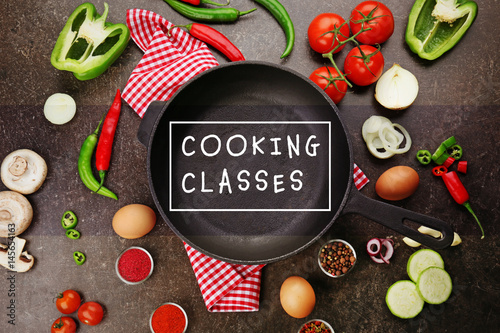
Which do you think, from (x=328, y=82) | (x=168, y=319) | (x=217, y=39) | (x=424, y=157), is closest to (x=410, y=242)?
(x=424, y=157)

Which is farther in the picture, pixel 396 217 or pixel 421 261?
pixel 421 261

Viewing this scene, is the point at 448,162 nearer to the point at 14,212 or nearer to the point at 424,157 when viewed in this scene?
the point at 424,157

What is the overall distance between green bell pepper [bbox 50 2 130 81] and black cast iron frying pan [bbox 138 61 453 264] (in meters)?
0.32

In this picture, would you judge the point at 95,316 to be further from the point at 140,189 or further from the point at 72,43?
the point at 72,43

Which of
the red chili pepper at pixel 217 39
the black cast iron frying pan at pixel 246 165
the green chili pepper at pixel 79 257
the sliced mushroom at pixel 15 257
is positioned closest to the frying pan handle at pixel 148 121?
the black cast iron frying pan at pixel 246 165

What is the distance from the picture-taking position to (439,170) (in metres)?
1.53

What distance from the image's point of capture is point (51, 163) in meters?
1.57

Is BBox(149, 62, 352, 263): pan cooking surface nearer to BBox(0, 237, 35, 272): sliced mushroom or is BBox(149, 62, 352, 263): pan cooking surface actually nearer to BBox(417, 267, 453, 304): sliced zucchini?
BBox(417, 267, 453, 304): sliced zucchini

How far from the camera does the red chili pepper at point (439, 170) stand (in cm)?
153

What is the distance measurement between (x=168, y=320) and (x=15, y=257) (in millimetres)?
646

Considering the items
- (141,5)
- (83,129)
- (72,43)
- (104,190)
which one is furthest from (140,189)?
(141,5)

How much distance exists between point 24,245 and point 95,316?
40cm

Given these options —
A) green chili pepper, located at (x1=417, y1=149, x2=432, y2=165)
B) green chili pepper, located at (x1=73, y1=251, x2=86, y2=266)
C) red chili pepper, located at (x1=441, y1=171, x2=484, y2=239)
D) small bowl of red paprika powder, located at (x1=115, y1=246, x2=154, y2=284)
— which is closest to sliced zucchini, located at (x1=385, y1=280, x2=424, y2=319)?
red chili pepper, located at (x1=441, y1=171, x2=484, y2=239)

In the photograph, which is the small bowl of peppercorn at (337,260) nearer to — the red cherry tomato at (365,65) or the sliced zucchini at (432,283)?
the sliced zucchini at (432,283)
